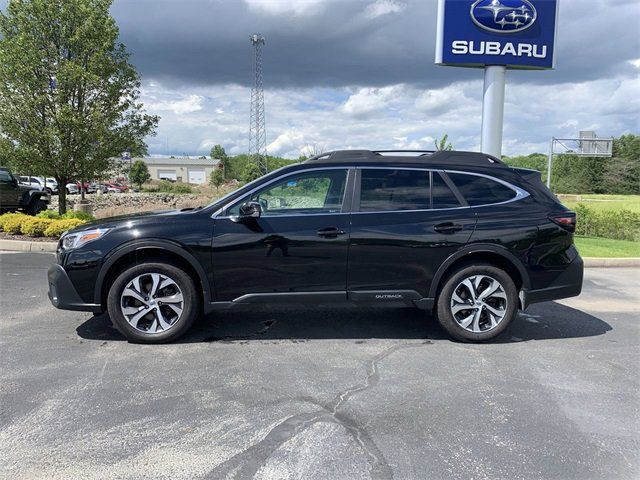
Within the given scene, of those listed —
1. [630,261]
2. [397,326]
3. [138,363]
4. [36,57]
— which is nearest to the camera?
[138,363]

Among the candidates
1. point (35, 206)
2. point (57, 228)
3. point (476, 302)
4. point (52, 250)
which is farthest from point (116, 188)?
point (476, 302)

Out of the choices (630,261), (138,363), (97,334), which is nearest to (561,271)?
(138,363)

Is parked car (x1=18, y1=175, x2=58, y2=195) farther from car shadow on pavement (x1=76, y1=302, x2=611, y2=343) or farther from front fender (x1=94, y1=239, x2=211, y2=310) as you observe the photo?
front fender (x1=94, y1=239, x2=211, y2=310)

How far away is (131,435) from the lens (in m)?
3.01

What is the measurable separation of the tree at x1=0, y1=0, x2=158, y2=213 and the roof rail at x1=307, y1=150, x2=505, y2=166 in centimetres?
849

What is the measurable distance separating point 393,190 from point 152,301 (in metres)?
2.53

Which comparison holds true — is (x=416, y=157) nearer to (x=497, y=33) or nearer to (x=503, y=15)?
(x=497, y=33)

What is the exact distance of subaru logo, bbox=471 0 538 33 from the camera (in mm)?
11742

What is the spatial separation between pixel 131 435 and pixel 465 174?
3.74m

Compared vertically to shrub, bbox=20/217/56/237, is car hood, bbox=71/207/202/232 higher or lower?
higher

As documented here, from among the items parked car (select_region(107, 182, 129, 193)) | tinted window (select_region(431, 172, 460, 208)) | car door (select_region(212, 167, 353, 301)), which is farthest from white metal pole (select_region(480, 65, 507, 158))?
parked car (select_region(107, 182, 129, 193))

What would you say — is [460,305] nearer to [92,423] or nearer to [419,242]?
[419,242]

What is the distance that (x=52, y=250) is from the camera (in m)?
10.2

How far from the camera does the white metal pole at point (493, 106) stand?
12266mm
